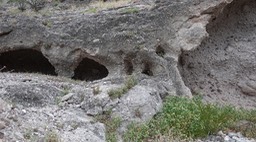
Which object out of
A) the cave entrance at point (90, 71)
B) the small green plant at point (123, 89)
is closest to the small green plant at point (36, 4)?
the cave entrance at point (90, 71)

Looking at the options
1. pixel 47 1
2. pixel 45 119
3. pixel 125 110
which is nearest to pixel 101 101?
pixel 125 110

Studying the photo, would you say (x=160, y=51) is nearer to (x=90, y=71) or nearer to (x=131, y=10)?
(x=131, y=10)

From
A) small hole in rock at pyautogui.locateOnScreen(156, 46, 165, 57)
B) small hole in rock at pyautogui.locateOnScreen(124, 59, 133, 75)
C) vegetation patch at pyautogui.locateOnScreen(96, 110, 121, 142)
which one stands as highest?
small hole in rock at pyautogui.locateOnScreen(156, 46, 165, 57)

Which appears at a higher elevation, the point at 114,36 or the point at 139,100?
the point at 114,36

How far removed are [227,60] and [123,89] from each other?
5223 mm

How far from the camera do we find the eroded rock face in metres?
15.1

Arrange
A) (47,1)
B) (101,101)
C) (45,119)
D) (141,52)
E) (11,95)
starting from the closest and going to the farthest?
1. (45,119)
2. (11,95)
3. (101,101)
4. (141,52)
5. (47,1)

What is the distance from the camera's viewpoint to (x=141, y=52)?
1327 centimetres

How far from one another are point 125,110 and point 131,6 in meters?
4.54

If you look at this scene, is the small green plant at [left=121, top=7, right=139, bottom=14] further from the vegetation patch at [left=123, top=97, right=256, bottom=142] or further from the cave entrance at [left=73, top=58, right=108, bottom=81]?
the vegetation patch at [left=123, top=97, right=256, bottom=142]

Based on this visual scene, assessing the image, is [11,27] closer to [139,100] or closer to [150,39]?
[150,39]

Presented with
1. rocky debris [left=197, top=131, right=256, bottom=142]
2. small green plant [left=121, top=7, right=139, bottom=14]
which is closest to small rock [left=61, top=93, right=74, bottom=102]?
rocky debris [left=197, top=131, right=256, bottom=142]

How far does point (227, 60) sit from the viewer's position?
15602mm

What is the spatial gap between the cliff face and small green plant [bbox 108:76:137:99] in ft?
0.29
